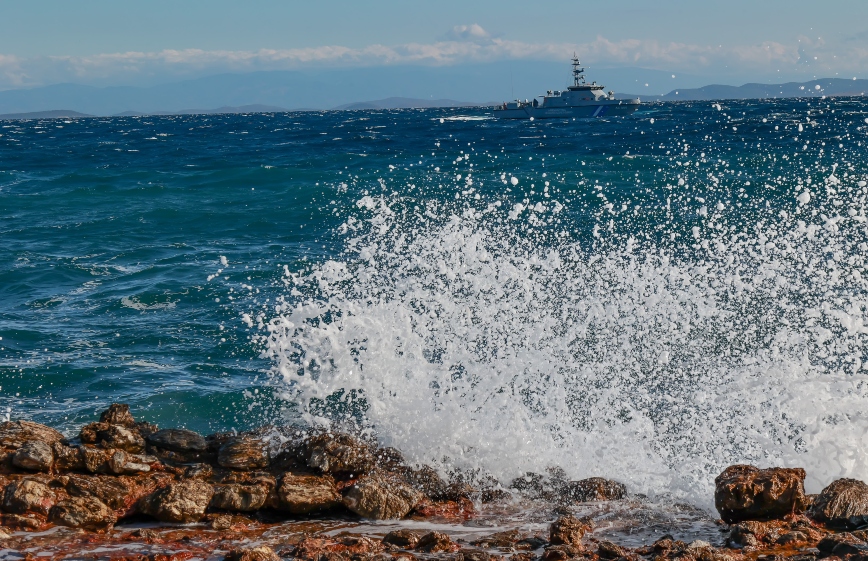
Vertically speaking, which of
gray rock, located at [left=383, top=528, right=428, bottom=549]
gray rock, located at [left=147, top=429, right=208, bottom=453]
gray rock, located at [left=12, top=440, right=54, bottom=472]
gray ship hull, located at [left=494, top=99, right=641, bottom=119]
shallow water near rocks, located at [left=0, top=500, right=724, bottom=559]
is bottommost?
shallow water near rocks, located at [left=0, top=500, right=724, bottom=559]

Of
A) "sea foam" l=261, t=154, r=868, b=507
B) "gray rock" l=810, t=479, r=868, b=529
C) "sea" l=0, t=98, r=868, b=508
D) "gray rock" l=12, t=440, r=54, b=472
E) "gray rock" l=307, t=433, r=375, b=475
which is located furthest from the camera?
"sea" l=0, t=98, r=868, b=508

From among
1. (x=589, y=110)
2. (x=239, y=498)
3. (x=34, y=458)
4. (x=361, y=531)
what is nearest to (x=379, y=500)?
(x=361, y=531)

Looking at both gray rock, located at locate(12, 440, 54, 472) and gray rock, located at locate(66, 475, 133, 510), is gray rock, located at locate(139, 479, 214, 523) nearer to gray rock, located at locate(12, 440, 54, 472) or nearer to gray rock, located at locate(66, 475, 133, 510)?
gray rock, located at locate(66, 475, 133, 510)

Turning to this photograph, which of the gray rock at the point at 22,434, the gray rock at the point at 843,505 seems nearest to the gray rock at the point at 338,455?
the gray rock at the point at 22,434

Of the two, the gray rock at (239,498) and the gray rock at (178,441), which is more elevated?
the gray rock at (178,441)

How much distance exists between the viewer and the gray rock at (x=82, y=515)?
6.62m

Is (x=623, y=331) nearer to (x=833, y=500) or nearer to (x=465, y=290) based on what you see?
(x=465, y=290)

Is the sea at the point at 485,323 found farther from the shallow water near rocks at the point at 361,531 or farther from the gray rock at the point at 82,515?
the gray rock at the point at 82,515

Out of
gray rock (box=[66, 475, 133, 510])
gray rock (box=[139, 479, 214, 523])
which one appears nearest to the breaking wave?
gray rock (box=[139, 479, 214, 523])

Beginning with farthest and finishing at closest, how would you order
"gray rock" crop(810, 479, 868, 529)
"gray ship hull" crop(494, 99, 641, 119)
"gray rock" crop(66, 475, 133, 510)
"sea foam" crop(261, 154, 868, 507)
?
1. "gray ship hull" crop(494, 99, 641, 119)
2. "sea foam" crop(261, 154, 868, 507)
3. "gray rock" crop(66, 475, 133, 510)
4. "gray rock" crop(810, 479, 868, 529)

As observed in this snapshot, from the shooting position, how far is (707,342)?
36.9ft

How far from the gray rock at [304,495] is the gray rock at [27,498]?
68.0 inches

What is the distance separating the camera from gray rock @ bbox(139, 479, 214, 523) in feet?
22.2

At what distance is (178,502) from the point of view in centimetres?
683
